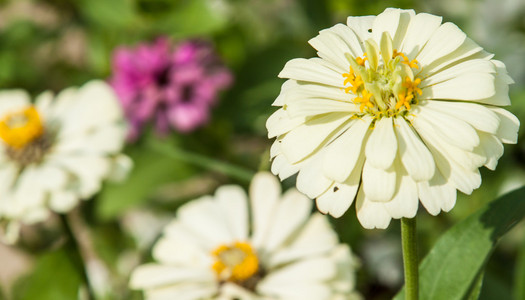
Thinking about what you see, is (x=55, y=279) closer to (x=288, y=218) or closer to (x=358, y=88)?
(x=288, y=218)

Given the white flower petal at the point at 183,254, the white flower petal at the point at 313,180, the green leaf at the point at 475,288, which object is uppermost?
the white flower petal at the point at 313,180

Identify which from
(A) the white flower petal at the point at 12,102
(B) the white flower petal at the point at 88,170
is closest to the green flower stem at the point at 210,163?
(B) the white flower petal at the point at 88,170

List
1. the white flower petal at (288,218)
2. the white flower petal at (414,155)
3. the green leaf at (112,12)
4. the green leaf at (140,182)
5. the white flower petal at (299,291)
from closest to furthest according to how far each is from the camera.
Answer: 1. the white flower petal at (414,155)
2. the white flower petal at (299,291)
3. the white flower petal at (288,218)
4. the green leaf at (140,182)
5. the green leaf at (112,12)

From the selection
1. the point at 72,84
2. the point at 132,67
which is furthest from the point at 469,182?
the point at 72,84

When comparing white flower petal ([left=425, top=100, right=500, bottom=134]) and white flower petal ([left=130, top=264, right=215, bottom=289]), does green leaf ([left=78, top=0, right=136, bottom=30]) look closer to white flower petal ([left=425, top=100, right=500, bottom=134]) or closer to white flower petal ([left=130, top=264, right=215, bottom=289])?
white flower petal ([left=130, top=264, right=215, bottom=289])

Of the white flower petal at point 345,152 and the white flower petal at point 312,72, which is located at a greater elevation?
the white flower petal at point 312,72

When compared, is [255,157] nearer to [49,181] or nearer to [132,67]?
[132,67]

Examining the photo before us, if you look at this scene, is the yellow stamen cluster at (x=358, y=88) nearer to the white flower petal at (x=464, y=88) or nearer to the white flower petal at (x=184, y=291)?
the white flower petal at (x=464, y=88)

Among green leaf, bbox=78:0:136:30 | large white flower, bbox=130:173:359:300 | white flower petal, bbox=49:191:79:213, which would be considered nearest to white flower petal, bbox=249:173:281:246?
large white flower, bbox=130:173:359:300

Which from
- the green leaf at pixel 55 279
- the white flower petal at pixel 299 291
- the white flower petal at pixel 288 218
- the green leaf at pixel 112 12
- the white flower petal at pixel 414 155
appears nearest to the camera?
the white flower petal at pixel 414 155

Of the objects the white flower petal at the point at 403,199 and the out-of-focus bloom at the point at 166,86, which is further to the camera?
the out-of-focus bloom at the point at 166,86
